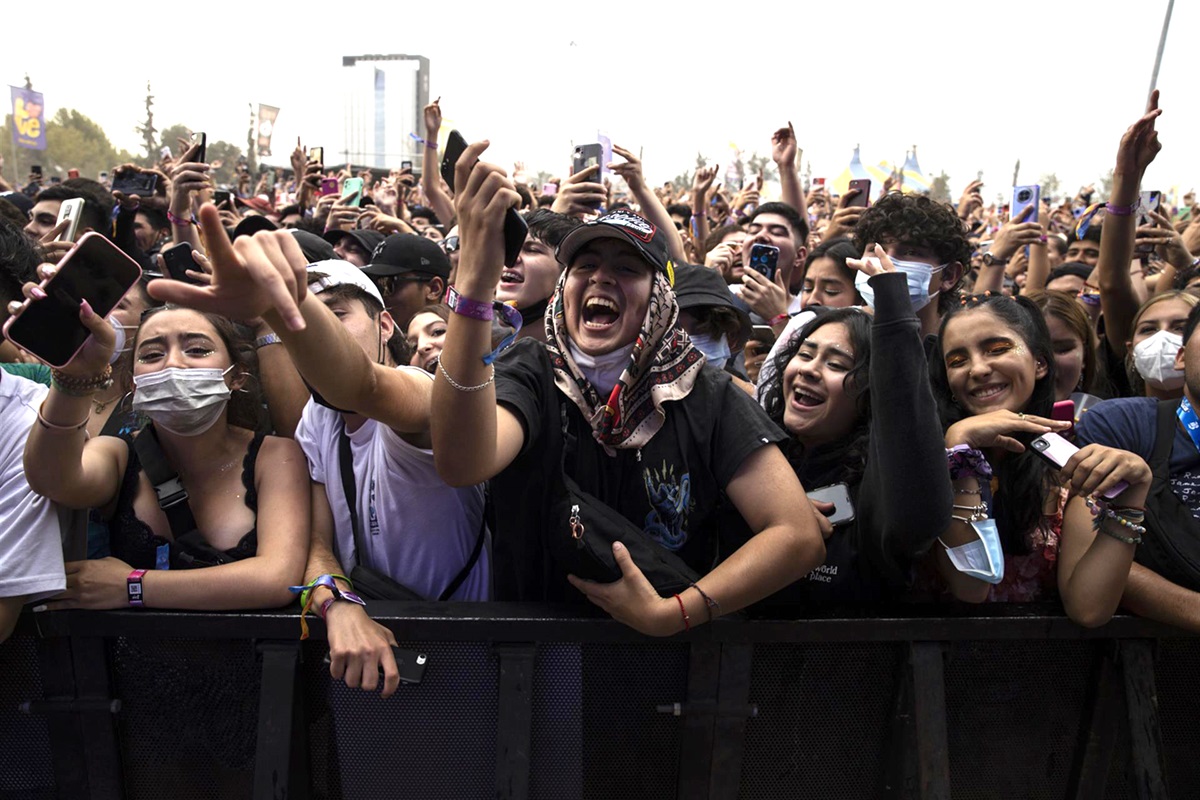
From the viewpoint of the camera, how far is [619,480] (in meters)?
2.14

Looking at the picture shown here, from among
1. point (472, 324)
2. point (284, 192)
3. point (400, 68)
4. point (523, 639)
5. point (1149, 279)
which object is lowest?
point (523, 639)

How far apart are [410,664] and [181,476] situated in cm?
92

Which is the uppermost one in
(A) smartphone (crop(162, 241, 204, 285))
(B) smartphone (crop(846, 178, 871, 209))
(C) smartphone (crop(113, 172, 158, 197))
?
(B) smartphone (crop(846, 178, 871, 209))

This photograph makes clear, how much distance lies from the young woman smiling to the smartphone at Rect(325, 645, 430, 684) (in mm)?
1382

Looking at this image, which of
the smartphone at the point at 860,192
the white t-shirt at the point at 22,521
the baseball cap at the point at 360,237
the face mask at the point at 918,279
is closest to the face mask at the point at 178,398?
the white t-shirt at the point at 22,521

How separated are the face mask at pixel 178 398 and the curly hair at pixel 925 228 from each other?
270cm

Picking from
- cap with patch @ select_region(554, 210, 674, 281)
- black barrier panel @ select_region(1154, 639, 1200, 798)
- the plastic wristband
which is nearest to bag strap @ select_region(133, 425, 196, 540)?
the plastic wristband

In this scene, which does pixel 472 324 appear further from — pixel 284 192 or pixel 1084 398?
pixel 284 192

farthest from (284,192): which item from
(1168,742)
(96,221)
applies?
(1168,742)

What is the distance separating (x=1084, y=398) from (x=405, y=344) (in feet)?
9.71

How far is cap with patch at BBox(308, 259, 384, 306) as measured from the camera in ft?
8.09

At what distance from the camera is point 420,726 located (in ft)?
6.75

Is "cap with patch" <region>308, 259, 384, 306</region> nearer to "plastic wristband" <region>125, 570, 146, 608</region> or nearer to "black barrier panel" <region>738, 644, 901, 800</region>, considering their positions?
"plastic wristband" <region>125, 570, 146, 608</region>

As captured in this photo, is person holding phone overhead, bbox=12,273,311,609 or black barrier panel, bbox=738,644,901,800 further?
black barrier panel, bbox=738,644,901,800
